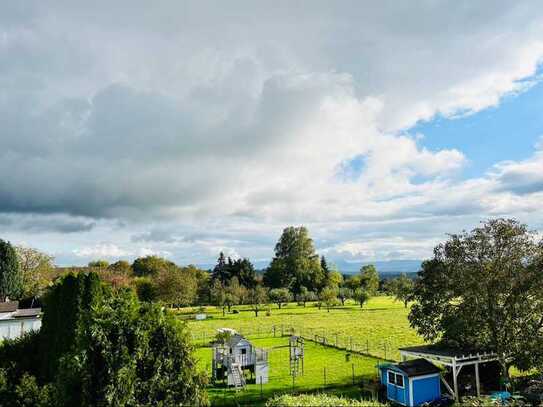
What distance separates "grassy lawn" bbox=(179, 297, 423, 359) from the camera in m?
37.6

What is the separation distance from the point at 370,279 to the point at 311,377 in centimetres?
6644

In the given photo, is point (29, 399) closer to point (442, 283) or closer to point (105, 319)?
point (105, 319)

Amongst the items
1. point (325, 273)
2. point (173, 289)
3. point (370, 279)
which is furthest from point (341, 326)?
point (325, 273)

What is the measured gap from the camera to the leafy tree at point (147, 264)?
337 ft

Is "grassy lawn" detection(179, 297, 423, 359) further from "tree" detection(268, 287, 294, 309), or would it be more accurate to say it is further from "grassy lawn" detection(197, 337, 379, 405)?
"tree" detection(268, 287, 294, 309)

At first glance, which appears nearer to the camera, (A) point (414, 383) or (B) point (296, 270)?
(A) point (414, 383)

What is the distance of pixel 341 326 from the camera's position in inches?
1938

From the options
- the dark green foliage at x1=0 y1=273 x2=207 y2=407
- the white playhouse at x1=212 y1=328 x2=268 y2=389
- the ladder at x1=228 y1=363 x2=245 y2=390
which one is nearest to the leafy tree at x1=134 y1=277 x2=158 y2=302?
the white playhouse at x1=212 y1=328 x2=268 y2=389

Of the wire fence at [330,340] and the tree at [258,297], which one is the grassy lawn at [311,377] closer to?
the wire fence at [330,340]

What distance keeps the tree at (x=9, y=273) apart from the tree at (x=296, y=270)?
46.3 m

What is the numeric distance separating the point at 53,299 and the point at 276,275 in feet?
240

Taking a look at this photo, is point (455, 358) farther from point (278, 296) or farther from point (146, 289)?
point (278, 296)

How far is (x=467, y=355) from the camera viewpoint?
68.4ft

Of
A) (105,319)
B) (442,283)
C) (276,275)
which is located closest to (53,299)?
(105,319)
